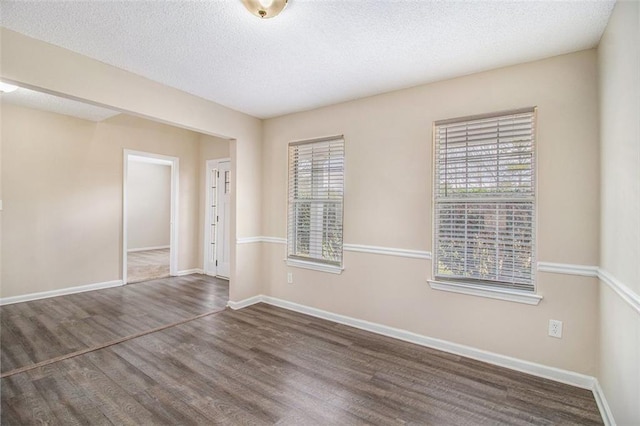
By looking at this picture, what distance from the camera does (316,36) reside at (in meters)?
2.11

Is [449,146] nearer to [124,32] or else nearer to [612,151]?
[612,151]

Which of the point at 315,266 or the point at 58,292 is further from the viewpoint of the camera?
the point at 58,292

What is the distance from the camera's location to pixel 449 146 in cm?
275

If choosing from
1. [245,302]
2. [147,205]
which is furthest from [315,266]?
[147,205]

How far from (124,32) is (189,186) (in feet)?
12.6

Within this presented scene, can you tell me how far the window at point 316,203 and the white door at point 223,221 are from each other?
2.07m

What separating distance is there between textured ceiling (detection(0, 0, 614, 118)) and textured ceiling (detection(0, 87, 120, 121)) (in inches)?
69.7

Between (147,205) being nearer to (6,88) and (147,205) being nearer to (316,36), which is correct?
(6,88)

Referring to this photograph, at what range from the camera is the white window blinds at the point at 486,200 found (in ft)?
7.91

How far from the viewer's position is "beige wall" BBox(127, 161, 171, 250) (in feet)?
27.3

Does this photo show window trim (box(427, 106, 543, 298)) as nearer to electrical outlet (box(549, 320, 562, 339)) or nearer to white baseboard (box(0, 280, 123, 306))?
electrical outlet (box(549, 320, 562, 339))

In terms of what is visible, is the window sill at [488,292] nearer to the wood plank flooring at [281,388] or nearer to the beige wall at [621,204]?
the beige wall at [621,204]

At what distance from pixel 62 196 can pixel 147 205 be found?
14.9ft

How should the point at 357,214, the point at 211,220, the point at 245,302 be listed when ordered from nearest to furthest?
1. the point at 357,214
2. the point at 245,302
3. the point at 211,220
